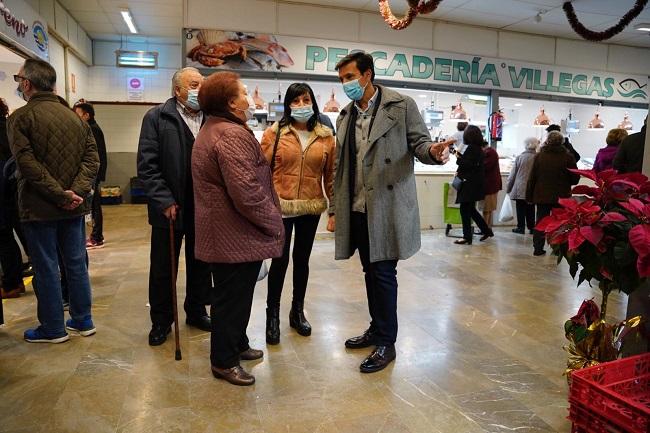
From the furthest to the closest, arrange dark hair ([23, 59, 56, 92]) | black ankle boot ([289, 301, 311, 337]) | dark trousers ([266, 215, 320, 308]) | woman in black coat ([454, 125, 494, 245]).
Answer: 1. woman in black coat ([454, 125, 494, 245])
2. black ankle boot ([289, 301, 311, 337])
3. dark trousers ([266, 215, 320, 308])
4. dark hair ([23, 59, 56, 92])

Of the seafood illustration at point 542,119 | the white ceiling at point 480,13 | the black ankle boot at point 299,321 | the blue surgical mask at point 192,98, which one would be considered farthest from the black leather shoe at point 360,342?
the seafood illustration at point 542,119

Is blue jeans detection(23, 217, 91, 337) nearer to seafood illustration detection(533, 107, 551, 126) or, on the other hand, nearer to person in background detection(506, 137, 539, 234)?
person in background detection(506, 137, 539, 234)

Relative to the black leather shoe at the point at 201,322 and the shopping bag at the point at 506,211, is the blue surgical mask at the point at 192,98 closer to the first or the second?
the black leather shoe at the point at 201,322

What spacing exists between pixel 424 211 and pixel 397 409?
219 inches

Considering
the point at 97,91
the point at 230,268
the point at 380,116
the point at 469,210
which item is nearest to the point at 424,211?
the point at 469,210

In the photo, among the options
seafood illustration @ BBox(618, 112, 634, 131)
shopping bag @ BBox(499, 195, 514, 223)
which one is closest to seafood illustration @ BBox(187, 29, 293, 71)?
shopping bag @ BBox(499, 195, 514, 223)

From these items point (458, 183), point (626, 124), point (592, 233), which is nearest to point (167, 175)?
point (592, 233)

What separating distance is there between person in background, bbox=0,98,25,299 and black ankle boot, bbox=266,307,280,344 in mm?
2233

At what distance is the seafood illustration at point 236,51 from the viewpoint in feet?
20.5

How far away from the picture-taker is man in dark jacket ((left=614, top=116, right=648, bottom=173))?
4.37 meters

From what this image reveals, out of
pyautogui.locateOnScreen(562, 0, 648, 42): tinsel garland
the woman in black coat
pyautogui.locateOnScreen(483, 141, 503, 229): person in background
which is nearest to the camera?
pyautogui.locateOnScreen(562, 0, 648, 42): tinsel garland

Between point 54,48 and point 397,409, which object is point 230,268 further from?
point 54,48

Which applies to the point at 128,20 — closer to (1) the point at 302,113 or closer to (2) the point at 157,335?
(1) the point at 302,113

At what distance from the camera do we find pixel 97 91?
35.8 ft
